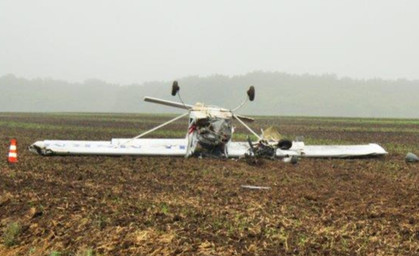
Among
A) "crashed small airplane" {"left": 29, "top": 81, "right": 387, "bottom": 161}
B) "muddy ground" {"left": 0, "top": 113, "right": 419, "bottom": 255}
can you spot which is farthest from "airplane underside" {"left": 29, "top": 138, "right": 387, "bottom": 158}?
"muddy ground" {"left": 0, "top": 113, "right": 419, "bottom": 255}

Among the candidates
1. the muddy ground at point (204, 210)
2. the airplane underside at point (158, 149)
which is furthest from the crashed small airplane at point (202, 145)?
the muddy ground at point (204, 210)

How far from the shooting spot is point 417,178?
1566 centimetres

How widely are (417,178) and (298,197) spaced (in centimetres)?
548

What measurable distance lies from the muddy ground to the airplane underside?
2.18 m

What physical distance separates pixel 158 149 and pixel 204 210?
9603 millimetres

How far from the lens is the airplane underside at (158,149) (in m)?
19.4

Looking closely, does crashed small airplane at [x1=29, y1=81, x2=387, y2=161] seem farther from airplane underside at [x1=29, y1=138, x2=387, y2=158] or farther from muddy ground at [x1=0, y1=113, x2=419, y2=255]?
muddy ground at [x1=0, y1=113, x2=419, y2=255]

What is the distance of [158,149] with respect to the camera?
20031mm

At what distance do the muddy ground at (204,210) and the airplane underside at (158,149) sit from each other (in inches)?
85.8

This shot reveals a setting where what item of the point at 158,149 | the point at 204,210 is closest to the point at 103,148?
the point at 158,149

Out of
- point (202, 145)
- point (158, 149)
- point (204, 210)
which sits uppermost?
point (202, 145)

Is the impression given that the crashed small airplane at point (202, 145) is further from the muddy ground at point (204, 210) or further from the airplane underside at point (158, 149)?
the muddy ground at point (204, 210)

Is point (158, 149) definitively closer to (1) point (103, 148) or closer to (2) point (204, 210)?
(1) point (103, 148)

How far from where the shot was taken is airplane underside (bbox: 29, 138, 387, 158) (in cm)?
1944
